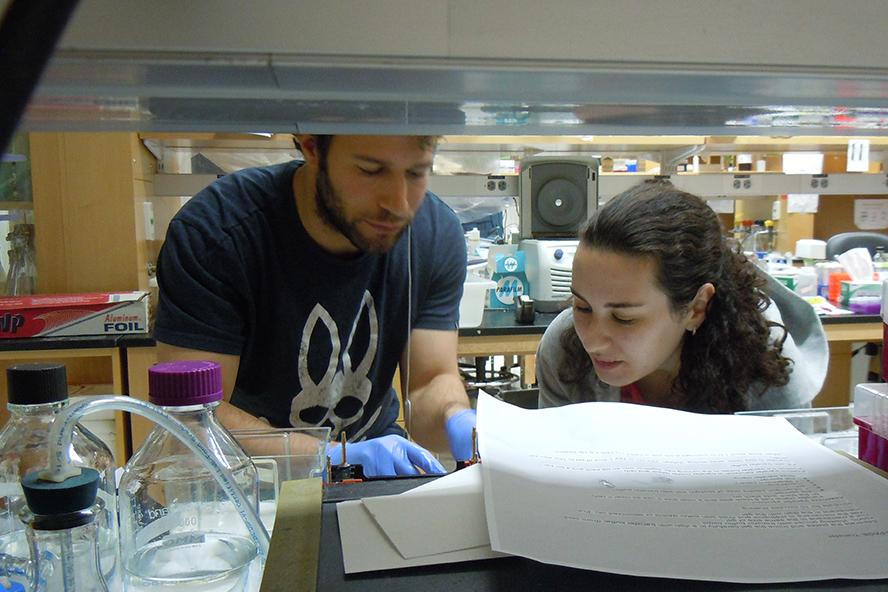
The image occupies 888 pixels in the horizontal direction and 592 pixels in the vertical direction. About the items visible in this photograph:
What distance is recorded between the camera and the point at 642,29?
312 millimetres

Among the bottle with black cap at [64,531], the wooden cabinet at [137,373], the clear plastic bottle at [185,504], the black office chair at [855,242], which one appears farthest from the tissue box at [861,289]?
the bottle with black cap at [64,531]

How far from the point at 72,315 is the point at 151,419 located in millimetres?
1797

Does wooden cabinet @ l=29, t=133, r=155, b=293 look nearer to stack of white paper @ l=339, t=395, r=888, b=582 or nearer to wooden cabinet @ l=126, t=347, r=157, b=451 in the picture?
wooden cabinet @ l=126, t=347, r=157, b=451

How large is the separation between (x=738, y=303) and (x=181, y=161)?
2.21 m

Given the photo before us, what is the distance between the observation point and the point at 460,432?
1.13 m

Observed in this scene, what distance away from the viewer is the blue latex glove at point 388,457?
0.89 metres

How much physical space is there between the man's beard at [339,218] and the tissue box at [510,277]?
1348 millimetres

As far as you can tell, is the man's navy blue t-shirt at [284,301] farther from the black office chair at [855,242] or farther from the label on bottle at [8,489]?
the black office chair at [855,242]

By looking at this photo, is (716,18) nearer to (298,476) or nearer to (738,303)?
(298,476)

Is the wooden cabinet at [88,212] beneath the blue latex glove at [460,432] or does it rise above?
above

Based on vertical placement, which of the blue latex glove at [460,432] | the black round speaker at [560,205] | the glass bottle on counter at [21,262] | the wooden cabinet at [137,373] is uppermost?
the black round speaker at [560,205]

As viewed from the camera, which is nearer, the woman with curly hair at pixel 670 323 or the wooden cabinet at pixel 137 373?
the woman with curly hair at pixel 670 323

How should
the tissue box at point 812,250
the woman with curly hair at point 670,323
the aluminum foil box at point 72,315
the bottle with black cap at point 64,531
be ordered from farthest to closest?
the tissue box at point 812,250, the aluminum foil box at point 72,315, the woman with curly hair at point 670,323, the bottle with black cap at point 64,531

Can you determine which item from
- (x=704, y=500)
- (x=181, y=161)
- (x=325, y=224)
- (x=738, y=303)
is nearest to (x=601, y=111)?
(x=704, y=500)
